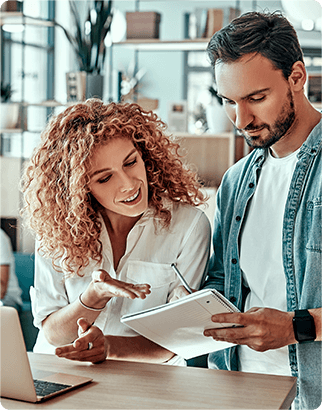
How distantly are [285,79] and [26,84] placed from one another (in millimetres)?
5719

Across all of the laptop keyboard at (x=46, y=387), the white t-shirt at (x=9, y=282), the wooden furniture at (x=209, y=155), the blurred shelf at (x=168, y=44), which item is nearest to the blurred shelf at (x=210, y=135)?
the wooden furniture at (x=209, y=155)

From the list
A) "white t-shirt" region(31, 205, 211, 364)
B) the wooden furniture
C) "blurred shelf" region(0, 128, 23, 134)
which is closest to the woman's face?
"white t-shirt" region(31, 205, 211, 364)

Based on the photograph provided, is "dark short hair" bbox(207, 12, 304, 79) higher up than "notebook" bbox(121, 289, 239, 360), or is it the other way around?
"dark short hair" bbox(207, 12, 304, 79)

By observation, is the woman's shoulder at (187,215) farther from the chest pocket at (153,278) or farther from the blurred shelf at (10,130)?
the blurred shelf at (10,130)

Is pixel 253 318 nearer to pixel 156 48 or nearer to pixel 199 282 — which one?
pixel 199 282

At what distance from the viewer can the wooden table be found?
43.9 inches

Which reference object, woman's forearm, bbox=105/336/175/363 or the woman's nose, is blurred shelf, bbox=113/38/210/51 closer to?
the woman's nose

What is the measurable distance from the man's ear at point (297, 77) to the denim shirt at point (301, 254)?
12cm

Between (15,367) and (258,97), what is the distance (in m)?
0.87

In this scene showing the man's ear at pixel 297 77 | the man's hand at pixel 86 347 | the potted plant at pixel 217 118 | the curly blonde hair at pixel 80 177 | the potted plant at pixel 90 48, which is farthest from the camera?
the potted plant at pixel 90 48

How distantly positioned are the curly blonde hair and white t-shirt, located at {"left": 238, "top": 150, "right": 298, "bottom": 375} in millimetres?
251

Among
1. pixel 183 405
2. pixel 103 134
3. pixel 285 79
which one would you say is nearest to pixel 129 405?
pixel 183 405

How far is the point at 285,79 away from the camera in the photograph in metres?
1.45

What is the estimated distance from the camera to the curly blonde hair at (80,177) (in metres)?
1.57
